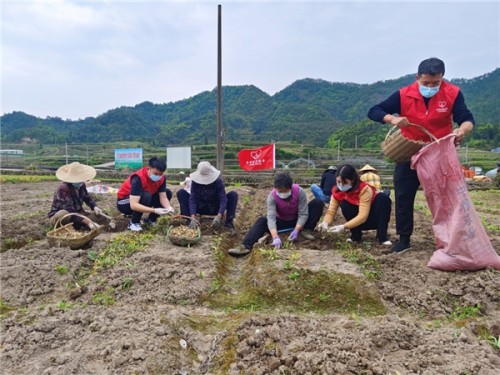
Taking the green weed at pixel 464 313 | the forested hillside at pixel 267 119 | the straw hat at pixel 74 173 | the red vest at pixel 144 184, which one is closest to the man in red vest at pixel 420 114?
the green weed at pixel 464 313

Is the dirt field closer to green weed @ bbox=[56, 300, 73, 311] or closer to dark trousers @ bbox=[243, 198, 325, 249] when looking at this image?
green weed @ bbox=[56, 300, 73, 311]

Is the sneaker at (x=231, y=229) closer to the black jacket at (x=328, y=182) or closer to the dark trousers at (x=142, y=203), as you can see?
the dark trousers at (x=142, y=203)

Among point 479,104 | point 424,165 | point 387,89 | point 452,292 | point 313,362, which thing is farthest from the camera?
point 387,89

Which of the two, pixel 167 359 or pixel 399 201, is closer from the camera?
pixel 167 359

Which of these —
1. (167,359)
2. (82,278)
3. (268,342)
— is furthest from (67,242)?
(268,342)

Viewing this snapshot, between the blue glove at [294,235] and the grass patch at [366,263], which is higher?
the blue glove at [294,235]

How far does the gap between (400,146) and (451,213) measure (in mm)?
779

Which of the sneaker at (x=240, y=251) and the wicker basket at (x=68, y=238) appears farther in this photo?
the sneaker at (x=240, y=251)

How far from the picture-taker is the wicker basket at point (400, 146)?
11.9 ft

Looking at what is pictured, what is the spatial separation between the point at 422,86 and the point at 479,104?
47.1 meters

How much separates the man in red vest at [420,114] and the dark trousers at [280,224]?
0.96 metres

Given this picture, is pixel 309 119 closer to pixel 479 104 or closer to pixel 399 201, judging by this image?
pixel 479 104

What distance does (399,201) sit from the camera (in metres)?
3.98

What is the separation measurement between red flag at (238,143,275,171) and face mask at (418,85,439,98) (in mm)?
12302
